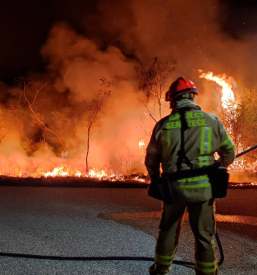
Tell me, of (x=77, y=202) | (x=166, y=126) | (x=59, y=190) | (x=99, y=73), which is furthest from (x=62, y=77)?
(x=166, y=126)

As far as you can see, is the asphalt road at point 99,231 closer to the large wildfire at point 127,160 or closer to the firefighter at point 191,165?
the firefighter at point 191,165

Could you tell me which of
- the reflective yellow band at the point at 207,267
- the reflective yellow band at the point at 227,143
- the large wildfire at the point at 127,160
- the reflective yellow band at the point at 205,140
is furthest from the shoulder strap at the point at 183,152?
the large wildfire at the point at 127,160

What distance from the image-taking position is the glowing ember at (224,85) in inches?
694

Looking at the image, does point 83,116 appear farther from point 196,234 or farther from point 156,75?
point 196,234

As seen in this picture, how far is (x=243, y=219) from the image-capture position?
5.24 meters

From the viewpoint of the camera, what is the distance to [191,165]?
98.6 inches

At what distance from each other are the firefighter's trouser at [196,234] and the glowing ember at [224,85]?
625 inches

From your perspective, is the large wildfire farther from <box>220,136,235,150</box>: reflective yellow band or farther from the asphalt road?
<box>220,136,235,150</box>: reflective yellow band

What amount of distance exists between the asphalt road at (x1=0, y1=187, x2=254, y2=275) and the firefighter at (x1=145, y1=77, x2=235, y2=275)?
1.91 ft

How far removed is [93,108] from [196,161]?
13.1 meters

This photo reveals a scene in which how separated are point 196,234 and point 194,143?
82 cm

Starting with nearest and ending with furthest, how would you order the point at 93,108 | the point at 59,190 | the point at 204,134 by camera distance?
1. the point at 204,134
2. the point at 59,190
3. the point at 93,108

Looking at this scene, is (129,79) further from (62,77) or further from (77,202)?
(77,202)

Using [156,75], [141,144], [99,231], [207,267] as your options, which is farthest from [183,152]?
[141,144]
